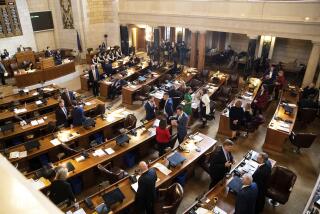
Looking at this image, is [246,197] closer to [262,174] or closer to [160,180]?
[262,174]

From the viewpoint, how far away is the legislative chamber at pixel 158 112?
5.51 meters

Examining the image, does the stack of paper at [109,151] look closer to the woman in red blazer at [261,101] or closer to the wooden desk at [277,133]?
the wooden desk at [277,133]

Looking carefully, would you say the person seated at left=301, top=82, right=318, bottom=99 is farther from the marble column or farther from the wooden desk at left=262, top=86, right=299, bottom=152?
the marble column

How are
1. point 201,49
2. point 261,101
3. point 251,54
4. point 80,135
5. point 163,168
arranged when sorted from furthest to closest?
point 201,49 → point 251,54 → point 261,101 → point 80,135 → point 163,168

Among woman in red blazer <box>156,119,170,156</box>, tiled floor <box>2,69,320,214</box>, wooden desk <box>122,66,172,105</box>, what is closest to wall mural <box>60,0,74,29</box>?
wooden desk <box>122,66,172,105</box>

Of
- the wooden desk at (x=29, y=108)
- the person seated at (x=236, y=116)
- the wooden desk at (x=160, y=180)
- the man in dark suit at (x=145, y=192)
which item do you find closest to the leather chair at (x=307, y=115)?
the person seated at (x=236, y=116)

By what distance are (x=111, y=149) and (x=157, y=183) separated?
1.86 m

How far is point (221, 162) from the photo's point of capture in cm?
600

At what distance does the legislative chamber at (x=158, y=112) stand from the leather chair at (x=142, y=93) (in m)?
0.06

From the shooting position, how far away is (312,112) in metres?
9.59

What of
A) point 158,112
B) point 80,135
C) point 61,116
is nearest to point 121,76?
point 158,112

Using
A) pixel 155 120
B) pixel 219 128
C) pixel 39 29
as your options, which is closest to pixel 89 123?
pixel 155 120

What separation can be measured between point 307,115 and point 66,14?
15934mm

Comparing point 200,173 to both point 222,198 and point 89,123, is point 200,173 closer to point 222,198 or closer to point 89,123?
point 222,198
